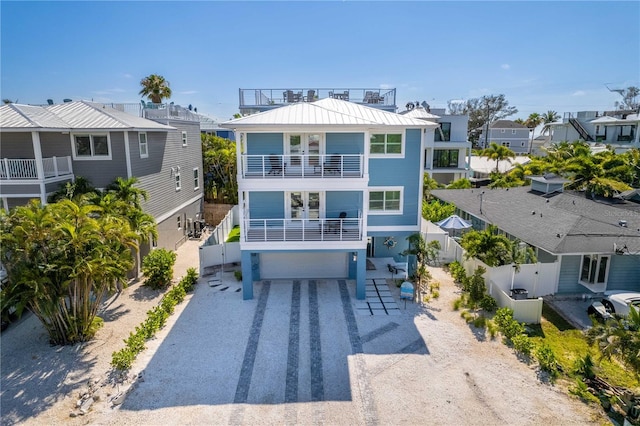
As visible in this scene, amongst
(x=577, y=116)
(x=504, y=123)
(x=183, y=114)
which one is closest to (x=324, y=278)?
(x=183, y=114)

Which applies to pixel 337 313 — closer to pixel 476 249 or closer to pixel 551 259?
pixel 476 249

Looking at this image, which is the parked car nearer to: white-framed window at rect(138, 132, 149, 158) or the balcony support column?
white-framed window at rect(138, 132, 149, 158)

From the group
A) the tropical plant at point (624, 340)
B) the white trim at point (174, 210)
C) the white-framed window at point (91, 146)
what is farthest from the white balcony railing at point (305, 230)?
the tropical plant at point (624, 340)

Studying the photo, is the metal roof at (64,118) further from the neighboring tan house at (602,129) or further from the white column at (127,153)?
the neighboring tan house at (602,129)

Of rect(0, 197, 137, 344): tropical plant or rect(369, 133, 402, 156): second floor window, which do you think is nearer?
rect(0, 197, 137, 344): tropical plant

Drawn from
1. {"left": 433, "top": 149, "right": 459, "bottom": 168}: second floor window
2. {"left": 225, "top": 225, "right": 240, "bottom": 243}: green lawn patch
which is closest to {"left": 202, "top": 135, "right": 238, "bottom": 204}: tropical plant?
{"left": 225, "top": 225, "right": 240, "bottom": 243}: green lawn patch

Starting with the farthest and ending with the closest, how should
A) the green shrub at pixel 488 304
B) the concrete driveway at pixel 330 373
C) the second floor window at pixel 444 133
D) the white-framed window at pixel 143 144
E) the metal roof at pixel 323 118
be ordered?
the second floor window at pixel 444 133 < the white-framed window at pixel 143 144 < the metal roof at pixel 323 118 < the green shrub at pixel 488 304 < the concrete driveway at pixel 330 373
